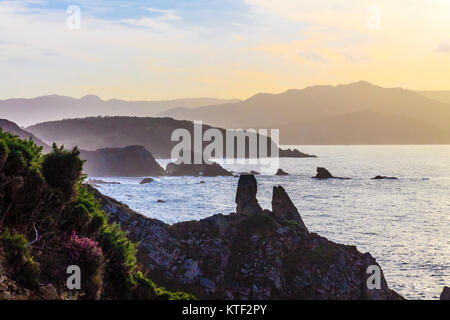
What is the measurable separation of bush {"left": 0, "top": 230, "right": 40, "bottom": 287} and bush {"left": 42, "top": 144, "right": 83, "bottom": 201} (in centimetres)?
349

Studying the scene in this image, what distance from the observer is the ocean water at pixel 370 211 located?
58594 millimetres

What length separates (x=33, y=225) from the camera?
18.5m

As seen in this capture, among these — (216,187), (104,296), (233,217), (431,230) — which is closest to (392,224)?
(431,230)

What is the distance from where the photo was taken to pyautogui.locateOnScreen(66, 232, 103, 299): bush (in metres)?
17.0

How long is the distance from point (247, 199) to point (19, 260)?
2992cm

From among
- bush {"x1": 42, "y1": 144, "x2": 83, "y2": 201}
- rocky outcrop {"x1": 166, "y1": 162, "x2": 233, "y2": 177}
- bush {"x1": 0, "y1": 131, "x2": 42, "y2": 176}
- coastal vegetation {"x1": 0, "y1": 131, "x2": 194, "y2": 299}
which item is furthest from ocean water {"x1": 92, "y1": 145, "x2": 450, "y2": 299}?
bush {"x1": 0, "y1": 131, "x2": 42, "y2": 176}

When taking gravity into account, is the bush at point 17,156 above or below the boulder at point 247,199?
above

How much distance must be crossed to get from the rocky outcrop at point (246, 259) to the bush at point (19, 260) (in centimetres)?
1817

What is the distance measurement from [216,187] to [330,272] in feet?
366

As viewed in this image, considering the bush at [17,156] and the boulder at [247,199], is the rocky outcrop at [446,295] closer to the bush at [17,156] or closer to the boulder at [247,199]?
the boulder at [247,199]

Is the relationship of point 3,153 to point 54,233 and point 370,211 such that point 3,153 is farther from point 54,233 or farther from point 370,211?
point 370,211

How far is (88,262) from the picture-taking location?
57.4 ft

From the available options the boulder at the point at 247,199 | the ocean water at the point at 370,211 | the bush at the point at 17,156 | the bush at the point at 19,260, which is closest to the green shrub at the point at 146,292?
the bush at the point at 19,260

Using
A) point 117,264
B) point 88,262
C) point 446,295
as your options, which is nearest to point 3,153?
point 88,262
